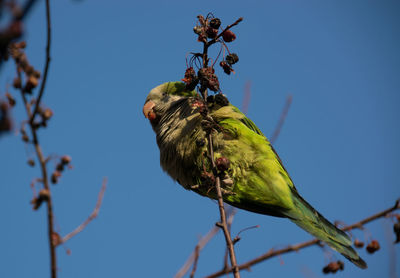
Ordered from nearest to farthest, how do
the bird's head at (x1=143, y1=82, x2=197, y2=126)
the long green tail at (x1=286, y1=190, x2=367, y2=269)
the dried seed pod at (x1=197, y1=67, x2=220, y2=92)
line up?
the dried seed pod at (x1=197, y1=67, x2=220, y2=92), the long green tail at (x1=286, y1=190, x2=367, y2=269), the bird's head at (x1=143, y1=82, x2=197, y2=126)

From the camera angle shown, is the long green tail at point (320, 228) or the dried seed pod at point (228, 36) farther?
the long green tail at point (320, 228)

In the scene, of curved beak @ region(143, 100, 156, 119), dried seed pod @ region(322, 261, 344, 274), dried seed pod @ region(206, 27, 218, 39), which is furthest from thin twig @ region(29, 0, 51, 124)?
curved beak @ region(143, 100, 156, 119)

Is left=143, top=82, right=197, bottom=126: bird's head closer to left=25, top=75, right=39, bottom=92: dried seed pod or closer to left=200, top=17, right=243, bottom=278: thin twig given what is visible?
left=200, top=17, right=243, bottom=278: thin twig

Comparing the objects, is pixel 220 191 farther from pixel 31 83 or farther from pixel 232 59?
pixel 31 83

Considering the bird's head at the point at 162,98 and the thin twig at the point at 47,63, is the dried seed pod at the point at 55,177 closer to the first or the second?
the thin twig at the point at 47,63

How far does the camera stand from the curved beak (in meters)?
4.18

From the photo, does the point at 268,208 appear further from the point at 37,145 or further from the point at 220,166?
the point at 37,145

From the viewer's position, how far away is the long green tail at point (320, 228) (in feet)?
9.64

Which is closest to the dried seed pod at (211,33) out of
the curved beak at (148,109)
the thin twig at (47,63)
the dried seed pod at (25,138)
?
the thin twig at (47,63)

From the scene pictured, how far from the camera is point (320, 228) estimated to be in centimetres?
318

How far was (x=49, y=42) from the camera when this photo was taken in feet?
4.86

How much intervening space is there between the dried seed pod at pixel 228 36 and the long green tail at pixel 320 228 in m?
1.56

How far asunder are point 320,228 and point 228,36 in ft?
5.79

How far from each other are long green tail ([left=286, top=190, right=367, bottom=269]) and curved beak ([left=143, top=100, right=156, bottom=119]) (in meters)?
1.75
